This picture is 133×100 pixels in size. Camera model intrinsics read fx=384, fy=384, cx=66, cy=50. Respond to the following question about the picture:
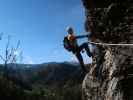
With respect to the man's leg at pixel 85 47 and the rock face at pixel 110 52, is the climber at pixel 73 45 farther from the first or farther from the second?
the rock face at pixel 110 52

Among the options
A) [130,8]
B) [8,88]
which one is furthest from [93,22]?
[8,88]

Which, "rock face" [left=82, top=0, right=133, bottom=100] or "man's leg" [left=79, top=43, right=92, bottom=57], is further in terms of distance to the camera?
"man's leg" [left=79, top=43, right=92, bottom=57]

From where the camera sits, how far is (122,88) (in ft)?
38.8

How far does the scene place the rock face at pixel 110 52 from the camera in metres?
12.0

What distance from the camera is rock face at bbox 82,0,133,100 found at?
12.0 meters

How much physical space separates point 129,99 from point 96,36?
9.84 ft

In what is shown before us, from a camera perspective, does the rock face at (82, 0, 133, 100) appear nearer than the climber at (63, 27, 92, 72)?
Yes

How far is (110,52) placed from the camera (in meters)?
12.7

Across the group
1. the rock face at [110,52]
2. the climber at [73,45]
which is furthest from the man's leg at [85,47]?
the rock face at [110,52]

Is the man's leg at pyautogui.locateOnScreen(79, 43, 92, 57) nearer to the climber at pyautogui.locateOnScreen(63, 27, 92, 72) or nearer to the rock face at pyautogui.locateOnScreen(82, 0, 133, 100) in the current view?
the climber at pyautogui.locateOnScreen(63, 27, 92, 72)

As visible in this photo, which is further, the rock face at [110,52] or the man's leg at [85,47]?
the man's leg at [85,47]

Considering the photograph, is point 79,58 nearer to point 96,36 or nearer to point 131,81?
point 96,36

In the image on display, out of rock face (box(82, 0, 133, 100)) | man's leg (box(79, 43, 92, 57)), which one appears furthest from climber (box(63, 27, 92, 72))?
rock face (box(82, 0, 133, 100))

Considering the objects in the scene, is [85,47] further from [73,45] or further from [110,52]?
[110,52]
